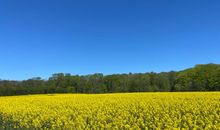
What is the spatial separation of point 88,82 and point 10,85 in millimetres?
14700

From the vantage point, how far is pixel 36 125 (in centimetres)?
1691

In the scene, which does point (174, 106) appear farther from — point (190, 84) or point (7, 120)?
point (190, 84)

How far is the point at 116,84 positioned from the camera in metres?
74.9

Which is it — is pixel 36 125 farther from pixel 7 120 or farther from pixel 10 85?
pixel 10 85

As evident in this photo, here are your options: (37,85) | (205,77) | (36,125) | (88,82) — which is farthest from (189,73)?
(36,125)

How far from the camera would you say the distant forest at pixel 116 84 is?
65125 mm

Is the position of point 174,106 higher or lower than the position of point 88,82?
lower

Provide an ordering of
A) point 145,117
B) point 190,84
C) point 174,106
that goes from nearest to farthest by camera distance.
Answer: point 145,117
point 174,106
point 190,84

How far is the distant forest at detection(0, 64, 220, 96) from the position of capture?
214 ft

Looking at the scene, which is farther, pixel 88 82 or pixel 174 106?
pixel 88 82

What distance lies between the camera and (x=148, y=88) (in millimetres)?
69125

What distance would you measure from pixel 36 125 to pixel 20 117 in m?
3.53

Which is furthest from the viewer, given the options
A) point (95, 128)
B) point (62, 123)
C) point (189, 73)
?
point (189, 73)

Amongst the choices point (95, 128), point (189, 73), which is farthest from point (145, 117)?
point (189, 73)
